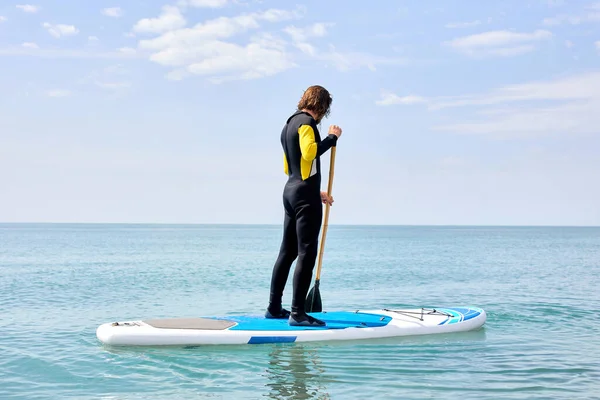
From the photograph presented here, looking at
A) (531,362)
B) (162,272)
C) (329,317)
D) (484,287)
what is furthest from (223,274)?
(531,362)

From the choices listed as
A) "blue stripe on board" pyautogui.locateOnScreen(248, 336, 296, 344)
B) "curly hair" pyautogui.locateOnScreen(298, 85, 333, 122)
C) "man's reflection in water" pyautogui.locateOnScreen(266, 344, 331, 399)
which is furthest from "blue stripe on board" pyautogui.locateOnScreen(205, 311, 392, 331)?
"curly hair" pyautogui.locateOnScreen(298, 85, 333, 122)

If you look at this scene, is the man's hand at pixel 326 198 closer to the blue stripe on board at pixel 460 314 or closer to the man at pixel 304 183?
the man at pixel 304 183

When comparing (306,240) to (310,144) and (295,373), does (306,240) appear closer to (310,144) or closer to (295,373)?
(310,144)

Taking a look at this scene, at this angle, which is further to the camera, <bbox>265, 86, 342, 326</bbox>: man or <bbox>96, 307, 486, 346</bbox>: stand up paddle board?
<bbox>96, 307, 486, 346</bbox>: stand up paddle board

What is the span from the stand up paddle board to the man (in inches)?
9.0

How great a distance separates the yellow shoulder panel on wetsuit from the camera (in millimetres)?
6523

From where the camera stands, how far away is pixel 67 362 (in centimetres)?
677

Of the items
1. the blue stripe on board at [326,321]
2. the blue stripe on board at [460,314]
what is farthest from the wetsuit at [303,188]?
the blue stripe on board at [460,314]

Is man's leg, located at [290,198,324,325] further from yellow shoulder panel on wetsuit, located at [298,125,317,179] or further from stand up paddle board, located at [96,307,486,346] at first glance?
stand up paddle board, located at [96,307,486,346]

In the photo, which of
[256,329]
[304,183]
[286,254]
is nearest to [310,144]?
[304,183]

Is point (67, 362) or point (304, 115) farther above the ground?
point (304, 115)

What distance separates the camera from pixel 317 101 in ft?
22.4

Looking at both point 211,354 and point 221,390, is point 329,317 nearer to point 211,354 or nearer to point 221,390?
point 211,354

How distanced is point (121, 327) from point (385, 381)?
298 cm
